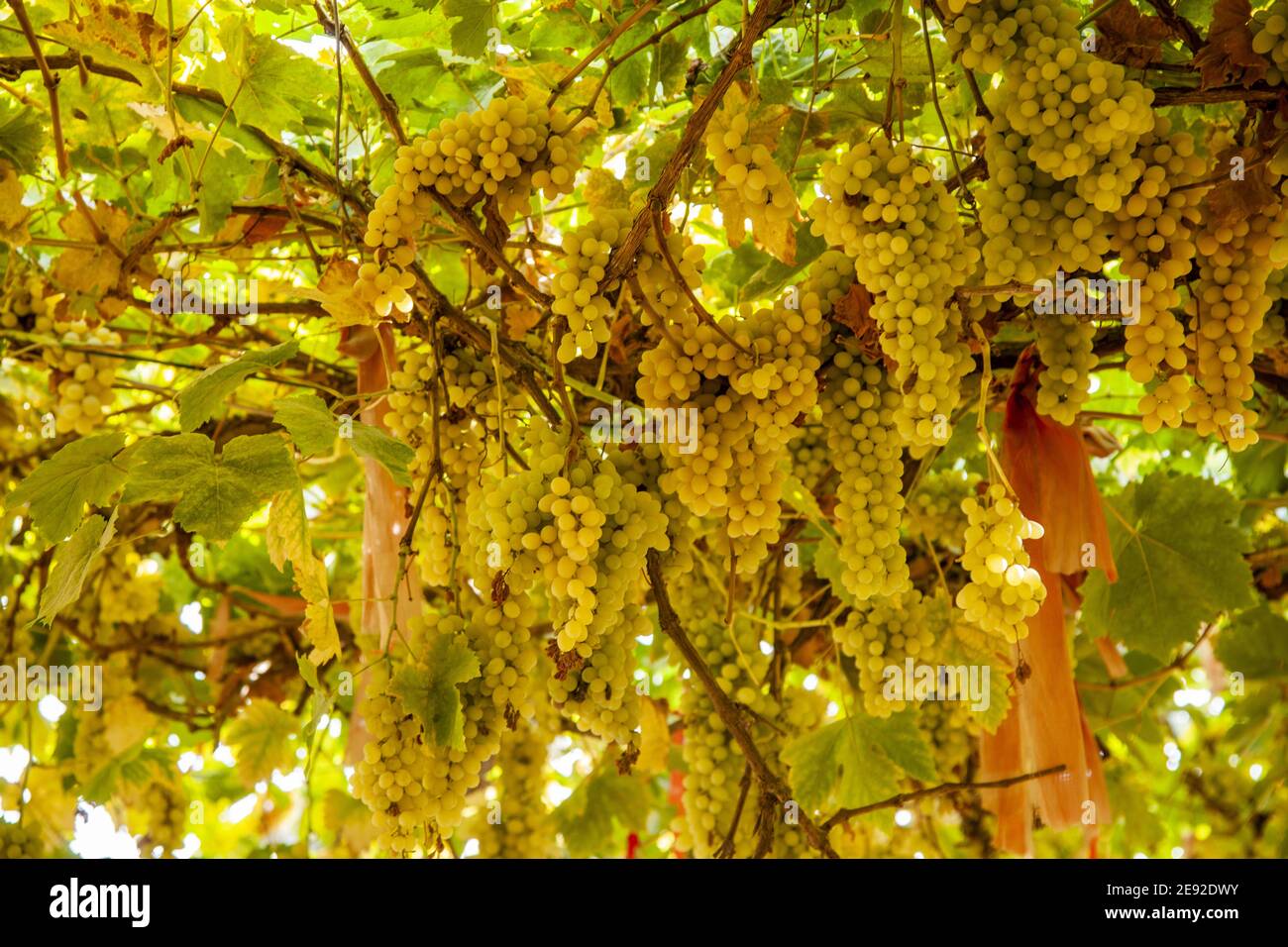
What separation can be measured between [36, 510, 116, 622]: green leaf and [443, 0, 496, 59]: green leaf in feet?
1.99

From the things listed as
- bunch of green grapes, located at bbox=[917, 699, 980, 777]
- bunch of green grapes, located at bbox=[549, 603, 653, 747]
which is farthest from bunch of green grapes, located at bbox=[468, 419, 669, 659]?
bunch of green grapes, located at bbox=[917, 699, 980, 777]

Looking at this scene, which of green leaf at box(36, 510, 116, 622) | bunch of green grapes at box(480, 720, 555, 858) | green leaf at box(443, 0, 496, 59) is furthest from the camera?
bunch of green grapes at box(480, 720, 555, 858)

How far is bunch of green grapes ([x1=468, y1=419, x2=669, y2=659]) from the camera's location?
0.89 metres

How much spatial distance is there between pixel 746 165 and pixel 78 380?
3.44 feet

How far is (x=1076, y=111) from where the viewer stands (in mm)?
858

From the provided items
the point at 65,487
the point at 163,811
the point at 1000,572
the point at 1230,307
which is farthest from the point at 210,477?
the point at 163,811

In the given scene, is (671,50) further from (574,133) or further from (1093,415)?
(1093,415)

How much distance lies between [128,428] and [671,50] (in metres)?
1.34

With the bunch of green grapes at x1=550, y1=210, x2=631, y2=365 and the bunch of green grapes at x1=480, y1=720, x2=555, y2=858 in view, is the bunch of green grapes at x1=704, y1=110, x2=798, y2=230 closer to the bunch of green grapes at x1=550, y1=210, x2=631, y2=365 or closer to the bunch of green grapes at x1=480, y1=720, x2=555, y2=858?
the bunch of green grapes at x1=550, y1=210, x2=631, y2=365

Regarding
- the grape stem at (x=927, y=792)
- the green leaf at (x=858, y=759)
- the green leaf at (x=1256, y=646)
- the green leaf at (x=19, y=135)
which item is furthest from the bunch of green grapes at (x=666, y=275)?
the green leaf at (x=1256, y=646)

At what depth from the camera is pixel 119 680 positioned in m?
2.07

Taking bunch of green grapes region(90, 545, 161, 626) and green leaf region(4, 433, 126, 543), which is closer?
green leaf region(4, 433, 126, 543)
